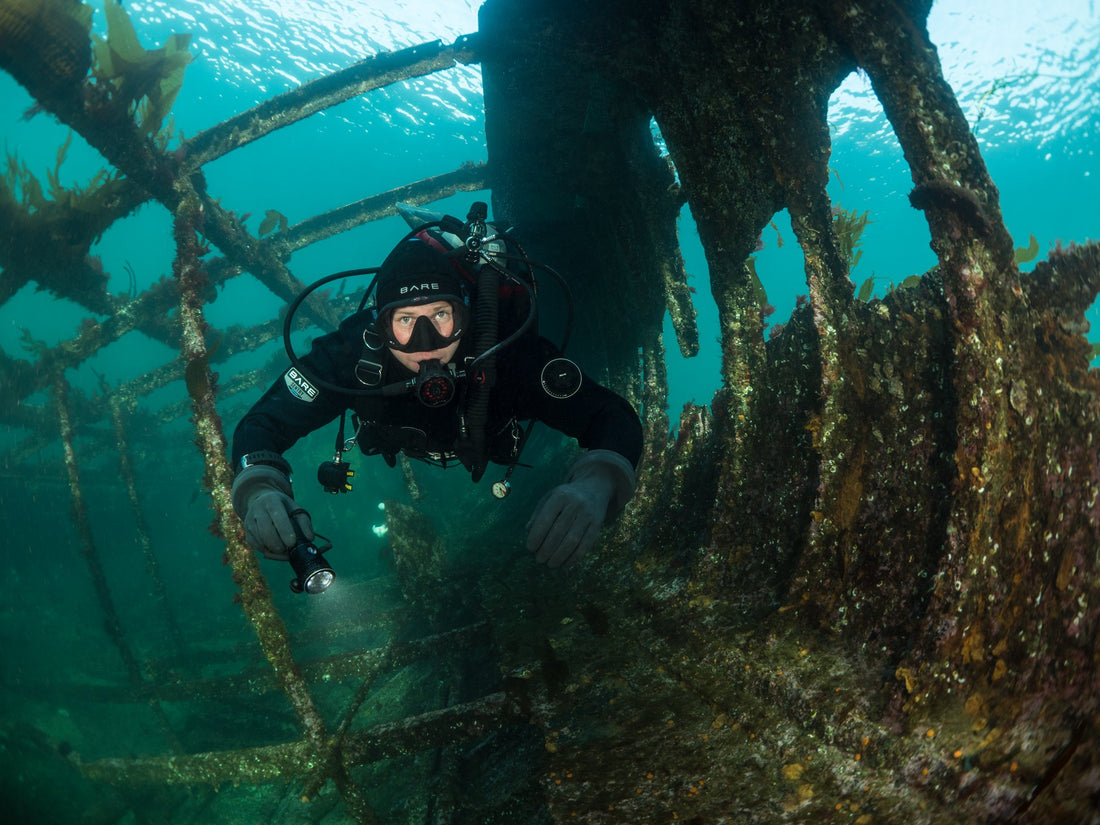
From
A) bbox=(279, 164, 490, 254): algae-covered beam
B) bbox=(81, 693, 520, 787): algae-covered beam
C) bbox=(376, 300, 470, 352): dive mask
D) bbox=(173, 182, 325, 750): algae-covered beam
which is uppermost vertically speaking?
bbox=(279, 164, 490, 254): algae-covered beam

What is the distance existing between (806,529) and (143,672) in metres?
10.6

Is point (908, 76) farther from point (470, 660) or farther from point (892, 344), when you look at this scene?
point (470, 660)

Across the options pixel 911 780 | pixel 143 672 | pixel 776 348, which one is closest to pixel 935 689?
pixel 911 780

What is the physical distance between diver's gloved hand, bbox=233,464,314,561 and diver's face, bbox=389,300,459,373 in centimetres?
106

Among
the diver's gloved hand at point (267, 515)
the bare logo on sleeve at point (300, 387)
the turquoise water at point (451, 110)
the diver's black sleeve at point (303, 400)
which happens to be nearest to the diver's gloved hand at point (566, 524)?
the diver's gloved hand at point (267, 515)

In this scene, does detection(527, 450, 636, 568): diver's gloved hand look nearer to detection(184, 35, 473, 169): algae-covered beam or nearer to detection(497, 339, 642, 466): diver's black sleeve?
detection(497, 339, 642, 466): diver's black sleeve

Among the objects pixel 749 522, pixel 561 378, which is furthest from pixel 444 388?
pixel 749 522

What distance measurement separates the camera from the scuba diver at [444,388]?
9.20 feet

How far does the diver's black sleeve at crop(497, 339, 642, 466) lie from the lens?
281cm

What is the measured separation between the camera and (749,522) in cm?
306

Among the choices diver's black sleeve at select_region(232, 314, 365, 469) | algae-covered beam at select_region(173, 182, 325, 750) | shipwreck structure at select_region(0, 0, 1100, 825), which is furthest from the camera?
algae-covered beam at select_region(173, 182, 325, 750)

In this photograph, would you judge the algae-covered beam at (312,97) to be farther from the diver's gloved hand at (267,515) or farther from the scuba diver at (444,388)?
the diver's gloved hand at (267,515)

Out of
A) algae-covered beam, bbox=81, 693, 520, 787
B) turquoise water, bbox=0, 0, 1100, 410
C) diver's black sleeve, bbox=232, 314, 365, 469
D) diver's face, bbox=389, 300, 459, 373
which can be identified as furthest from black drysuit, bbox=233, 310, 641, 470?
turquoise water, bbox=0, 0, 1100, 410

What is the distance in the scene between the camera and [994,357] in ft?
6.33
